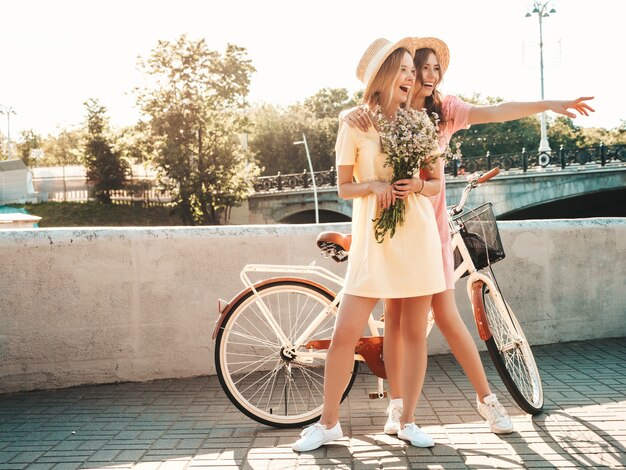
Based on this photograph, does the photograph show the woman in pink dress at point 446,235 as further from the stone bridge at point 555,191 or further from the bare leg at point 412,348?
the stone bridge at point 555,191

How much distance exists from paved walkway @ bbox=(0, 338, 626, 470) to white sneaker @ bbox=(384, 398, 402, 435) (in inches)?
1.8

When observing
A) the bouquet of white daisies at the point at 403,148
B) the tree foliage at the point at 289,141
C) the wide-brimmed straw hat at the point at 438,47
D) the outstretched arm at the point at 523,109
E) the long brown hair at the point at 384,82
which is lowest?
the bouquet of white daisies at the point at 403,148

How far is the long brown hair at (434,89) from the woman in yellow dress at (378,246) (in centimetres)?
22

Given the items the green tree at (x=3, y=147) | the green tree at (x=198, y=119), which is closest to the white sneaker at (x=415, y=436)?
the green tree at (x=198, y=119)

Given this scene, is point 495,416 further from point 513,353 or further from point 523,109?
point 523,109

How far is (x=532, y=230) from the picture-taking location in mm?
5562

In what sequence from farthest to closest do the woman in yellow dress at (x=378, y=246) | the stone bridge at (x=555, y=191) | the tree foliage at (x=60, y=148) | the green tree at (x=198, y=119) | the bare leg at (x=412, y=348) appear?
1. the tree foliage at (x=60, y=148)
2. the green tree at (x=198, y=119)
3. the stone bridge at (x=555, y=191)
4. the bare leg at (x=412, y=348)
5. the woman in yellow dress at (x=378, y=246)

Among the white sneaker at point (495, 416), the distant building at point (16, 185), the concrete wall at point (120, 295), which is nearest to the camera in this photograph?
the white sneaker at point (495, 416)

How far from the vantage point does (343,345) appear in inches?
130

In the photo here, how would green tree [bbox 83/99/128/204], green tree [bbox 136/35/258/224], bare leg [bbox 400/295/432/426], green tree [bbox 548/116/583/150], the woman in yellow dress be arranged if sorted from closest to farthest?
the woman in yellow dress < bare leg [bbox 400/295/432/426] < green tree [bbox 136/35/258/224] < green tree [bbox 83/99/128/204] < green tree [bbox 548/116/583/150]

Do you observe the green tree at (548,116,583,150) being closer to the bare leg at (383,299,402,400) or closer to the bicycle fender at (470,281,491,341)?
the bicycle fender at (470,281,491,341)

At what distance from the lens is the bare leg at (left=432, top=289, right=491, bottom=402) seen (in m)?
3.50

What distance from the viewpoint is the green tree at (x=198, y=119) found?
3938 centimetres

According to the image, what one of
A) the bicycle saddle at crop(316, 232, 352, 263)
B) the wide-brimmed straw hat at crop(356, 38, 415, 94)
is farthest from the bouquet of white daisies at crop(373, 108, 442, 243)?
the bicycle saddle at crop(316, 232, 352, 263)
